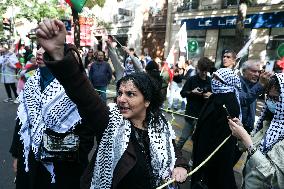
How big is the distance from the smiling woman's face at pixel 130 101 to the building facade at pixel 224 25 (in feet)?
40.5

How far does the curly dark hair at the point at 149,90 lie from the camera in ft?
7.72

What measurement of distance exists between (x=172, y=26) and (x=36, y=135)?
19.7 metres

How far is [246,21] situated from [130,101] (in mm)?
15532

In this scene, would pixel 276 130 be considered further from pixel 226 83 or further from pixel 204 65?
pixel 204 65

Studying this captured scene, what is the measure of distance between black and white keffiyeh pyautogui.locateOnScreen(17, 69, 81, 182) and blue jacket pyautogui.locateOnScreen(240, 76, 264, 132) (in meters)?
2.78

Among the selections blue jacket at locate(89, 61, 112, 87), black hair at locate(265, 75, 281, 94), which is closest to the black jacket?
black hair at locate(265, 75, 281, 94)

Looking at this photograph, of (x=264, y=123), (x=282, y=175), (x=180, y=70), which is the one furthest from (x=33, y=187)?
(x=180, y=70)

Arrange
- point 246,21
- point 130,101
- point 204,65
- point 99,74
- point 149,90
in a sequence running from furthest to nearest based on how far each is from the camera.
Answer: point 246,21
point 99,74
point 204,65
point 149,90
point 130,101

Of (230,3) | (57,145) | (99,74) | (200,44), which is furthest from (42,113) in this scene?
(200,44)

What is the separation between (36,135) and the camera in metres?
2.48

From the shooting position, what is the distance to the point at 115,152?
6.55 ft

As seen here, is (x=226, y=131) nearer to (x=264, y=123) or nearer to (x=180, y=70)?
(x=264, y=123)

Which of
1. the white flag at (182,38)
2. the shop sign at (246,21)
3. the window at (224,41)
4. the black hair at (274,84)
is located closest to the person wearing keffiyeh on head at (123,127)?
the black hair at (274,84)

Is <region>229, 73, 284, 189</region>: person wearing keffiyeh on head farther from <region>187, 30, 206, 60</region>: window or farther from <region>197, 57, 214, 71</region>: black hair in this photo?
<region>187, 30, 206, 60</region>: window
